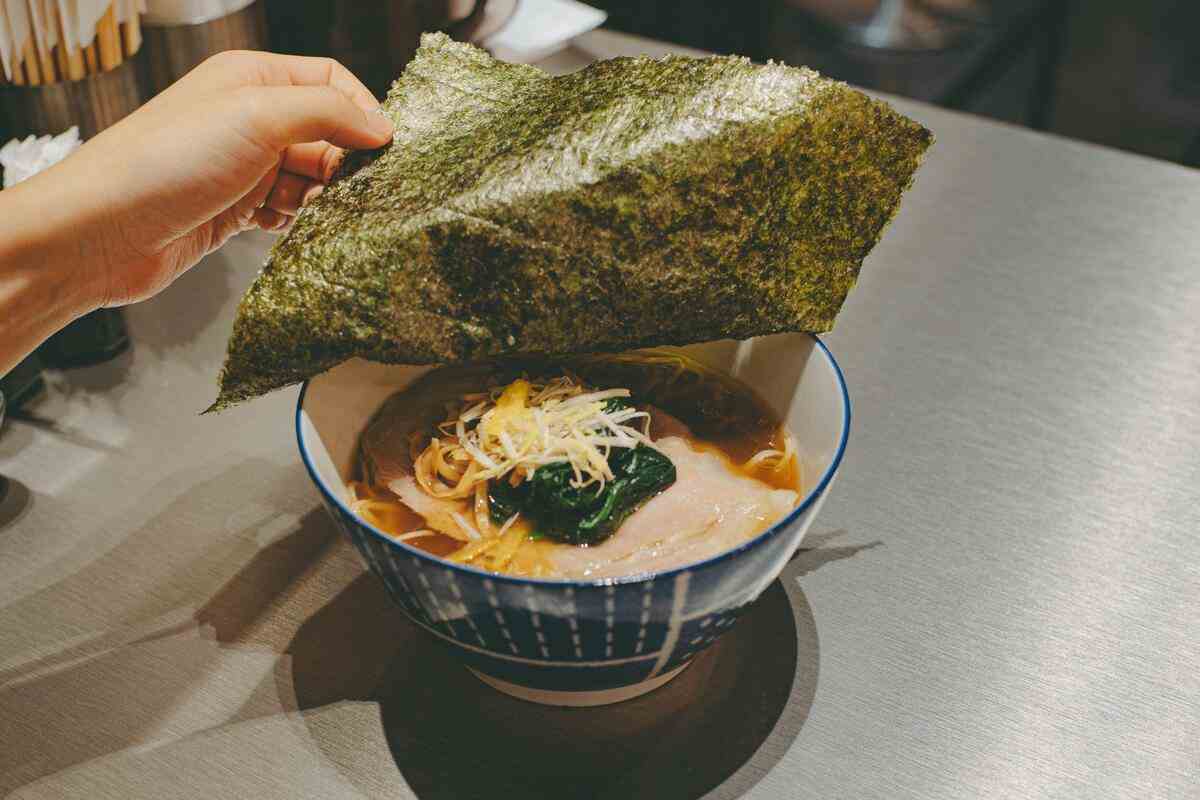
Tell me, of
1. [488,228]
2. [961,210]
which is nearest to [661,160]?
[488,228]

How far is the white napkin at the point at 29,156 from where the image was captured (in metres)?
1.07

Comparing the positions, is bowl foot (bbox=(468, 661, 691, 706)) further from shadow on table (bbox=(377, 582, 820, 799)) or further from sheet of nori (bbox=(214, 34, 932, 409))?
sheet of nori (bbox=(214, 34, 932, 409))

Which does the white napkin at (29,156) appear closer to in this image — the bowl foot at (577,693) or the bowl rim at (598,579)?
the bowl rim at (598,579)

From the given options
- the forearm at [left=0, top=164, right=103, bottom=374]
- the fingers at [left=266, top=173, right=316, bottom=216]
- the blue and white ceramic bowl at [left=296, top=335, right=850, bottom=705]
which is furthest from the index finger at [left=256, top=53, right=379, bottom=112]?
the blue and white ceramic bowl at [left=296, top=335, right=850, bottom=705]

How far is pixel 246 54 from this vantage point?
994mm

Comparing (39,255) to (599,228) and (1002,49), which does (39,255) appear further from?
(1002,49)

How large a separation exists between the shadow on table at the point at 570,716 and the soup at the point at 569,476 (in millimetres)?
106

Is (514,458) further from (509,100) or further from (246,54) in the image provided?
(246,54)

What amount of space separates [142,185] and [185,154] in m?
0.04

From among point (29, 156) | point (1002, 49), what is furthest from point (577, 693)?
point (1002, 49)

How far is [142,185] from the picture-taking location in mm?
863

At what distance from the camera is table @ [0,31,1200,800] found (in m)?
0.79

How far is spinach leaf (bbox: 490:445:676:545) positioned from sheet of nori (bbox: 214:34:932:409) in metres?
0.10

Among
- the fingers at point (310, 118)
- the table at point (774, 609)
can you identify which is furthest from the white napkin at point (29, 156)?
the fingers at point (310, 118)
